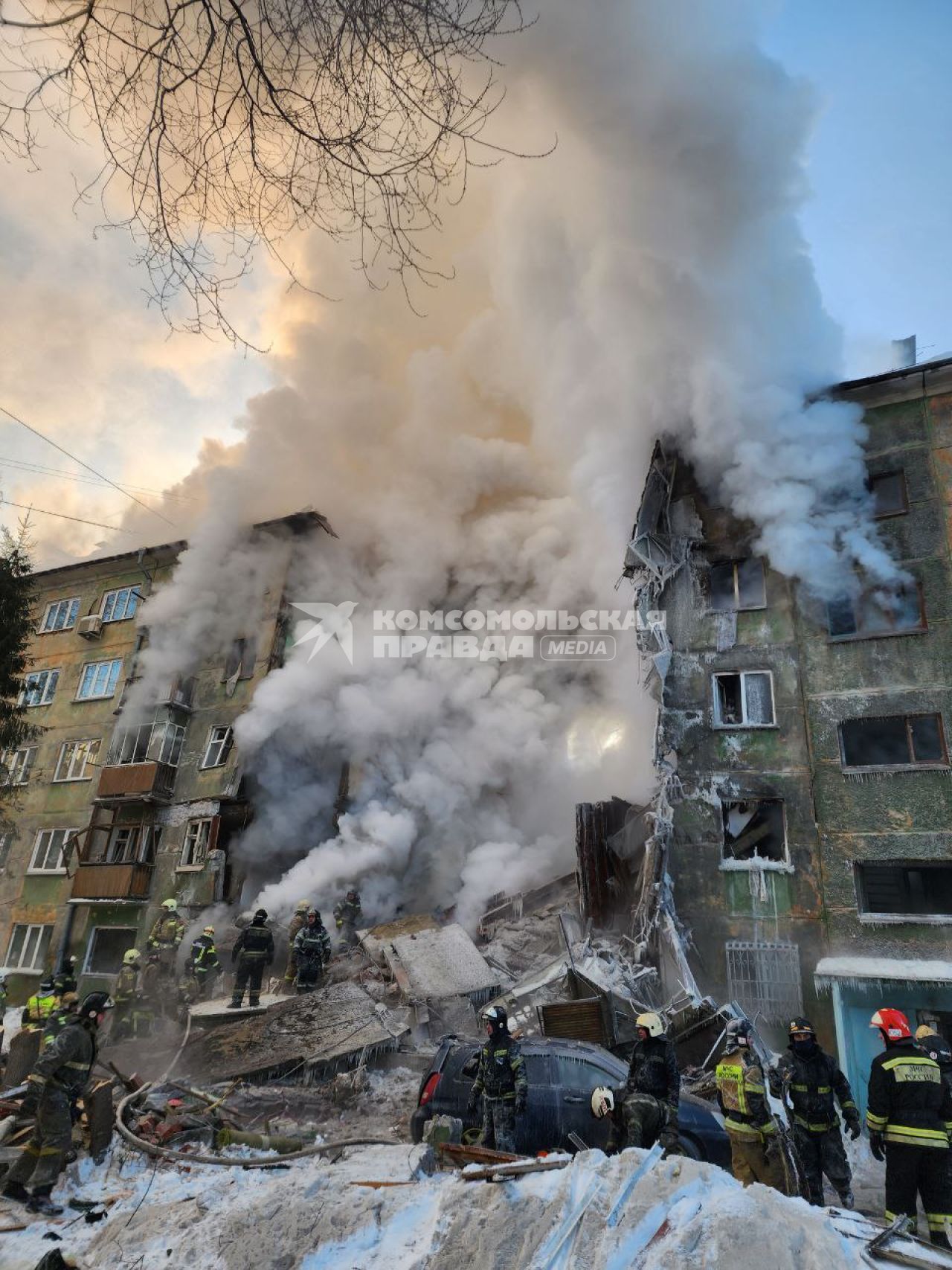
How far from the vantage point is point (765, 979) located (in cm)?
1221

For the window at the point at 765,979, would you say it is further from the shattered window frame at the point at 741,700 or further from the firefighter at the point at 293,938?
the firefighter at the point at 293,938

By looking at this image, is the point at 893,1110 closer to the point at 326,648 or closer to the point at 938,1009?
the point at 938,1009

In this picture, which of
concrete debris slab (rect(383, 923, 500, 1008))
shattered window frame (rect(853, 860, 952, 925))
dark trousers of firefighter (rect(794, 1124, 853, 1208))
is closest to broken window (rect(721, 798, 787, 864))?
shattered window frame (rect(853, 860, 952, 925))

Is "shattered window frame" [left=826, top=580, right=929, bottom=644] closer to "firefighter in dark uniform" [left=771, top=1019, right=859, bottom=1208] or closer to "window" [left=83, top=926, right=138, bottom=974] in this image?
"firefighter in dark uniform" [left=771, top=1019, right=859, bottom=1208]

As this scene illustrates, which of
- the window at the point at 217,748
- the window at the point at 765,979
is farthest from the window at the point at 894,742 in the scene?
the window at the point at 217,748

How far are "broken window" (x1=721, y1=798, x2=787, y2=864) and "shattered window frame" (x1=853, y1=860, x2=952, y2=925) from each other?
1.37 m

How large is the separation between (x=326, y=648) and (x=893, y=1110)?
17.9 metres

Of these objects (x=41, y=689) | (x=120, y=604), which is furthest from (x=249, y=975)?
(x=41, y=689)

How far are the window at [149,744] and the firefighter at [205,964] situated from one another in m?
7.43

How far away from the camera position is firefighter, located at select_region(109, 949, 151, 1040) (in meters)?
13.1

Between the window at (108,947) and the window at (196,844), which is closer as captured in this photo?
the window at (196,844)

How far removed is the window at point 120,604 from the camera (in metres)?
24.0

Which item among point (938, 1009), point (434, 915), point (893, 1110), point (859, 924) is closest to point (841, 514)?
point (859, 924)

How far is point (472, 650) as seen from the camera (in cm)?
2303
